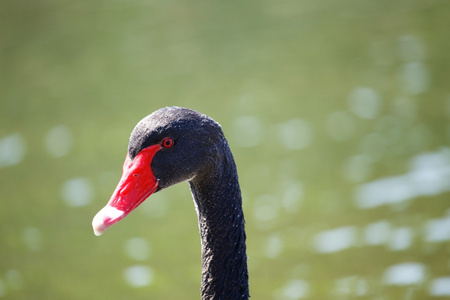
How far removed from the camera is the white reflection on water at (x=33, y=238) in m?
7.17

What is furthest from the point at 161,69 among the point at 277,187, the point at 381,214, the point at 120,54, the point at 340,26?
the point at 381,214

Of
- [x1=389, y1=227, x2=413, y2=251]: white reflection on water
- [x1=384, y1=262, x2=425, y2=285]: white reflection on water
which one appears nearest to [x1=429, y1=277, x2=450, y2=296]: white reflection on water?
[x1=384, y1=262, x2=425, y2=285]: white reflection on water

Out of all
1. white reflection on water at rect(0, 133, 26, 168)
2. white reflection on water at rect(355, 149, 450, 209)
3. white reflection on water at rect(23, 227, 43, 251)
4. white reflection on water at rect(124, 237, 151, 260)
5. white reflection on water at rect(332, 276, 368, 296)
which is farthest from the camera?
white reflection on water at rect(0, 133, 26, 168)

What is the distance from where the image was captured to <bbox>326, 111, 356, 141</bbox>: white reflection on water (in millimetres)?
8109

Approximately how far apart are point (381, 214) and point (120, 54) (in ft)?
19.1

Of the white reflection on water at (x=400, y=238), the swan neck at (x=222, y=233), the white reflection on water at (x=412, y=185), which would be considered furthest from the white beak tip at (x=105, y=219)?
the white reflection on water at (x=412, y=185)

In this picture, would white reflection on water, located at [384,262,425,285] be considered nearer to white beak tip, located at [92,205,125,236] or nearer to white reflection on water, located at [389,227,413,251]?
white reflection on water, located at [389,227,413,251]

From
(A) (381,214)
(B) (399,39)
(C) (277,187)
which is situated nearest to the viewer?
(A) (381,214)

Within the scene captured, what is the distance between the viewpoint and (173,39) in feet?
36.9

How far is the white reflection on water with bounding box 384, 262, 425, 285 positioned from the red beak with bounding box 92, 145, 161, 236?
289 centimetres

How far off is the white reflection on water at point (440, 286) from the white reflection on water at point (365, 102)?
9.40 feet

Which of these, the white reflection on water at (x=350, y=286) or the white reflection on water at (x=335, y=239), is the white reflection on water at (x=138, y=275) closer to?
the white reflection on water at (x=335, y=239)

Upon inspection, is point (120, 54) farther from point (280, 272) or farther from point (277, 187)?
point (280, 272)

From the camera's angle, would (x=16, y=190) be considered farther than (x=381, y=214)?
Yes
